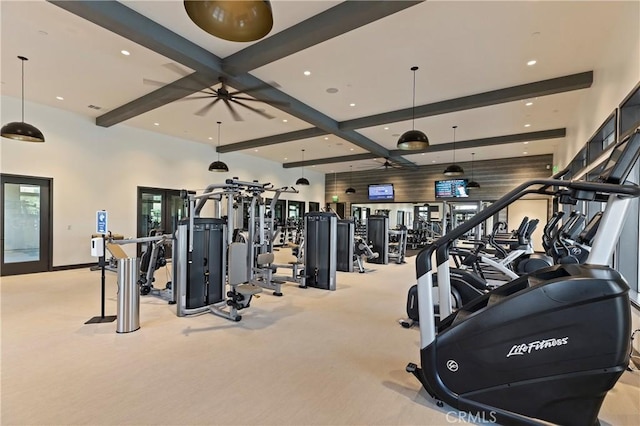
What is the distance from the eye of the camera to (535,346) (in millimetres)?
1978

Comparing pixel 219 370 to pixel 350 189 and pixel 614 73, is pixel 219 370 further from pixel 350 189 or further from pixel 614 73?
pixel 350 189

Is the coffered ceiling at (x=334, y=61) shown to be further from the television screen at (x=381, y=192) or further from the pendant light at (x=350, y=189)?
the pendant light at (x=350, y=189)

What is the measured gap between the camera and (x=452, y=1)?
3.65 m

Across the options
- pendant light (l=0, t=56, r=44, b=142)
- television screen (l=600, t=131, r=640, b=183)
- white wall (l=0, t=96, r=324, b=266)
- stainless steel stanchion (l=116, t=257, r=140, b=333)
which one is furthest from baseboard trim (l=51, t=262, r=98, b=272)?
television screen (l=600, t=131, r=640, b=183)

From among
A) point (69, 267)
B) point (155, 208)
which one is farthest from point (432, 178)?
point (69, 267)

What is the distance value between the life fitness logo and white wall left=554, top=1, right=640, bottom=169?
120 inches

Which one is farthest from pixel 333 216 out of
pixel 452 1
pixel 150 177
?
pixel 150 177

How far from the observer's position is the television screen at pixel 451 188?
1278 cm

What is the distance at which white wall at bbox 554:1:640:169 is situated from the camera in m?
3.30

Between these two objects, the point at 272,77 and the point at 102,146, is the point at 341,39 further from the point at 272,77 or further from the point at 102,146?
the point at 102,146

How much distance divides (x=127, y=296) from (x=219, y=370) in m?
1.75

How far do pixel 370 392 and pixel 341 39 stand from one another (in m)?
4.44

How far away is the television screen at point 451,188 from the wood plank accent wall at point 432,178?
0.87 ft

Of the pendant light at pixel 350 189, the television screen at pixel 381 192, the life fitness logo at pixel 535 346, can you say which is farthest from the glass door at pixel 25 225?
the television screen at pixel 381 192
